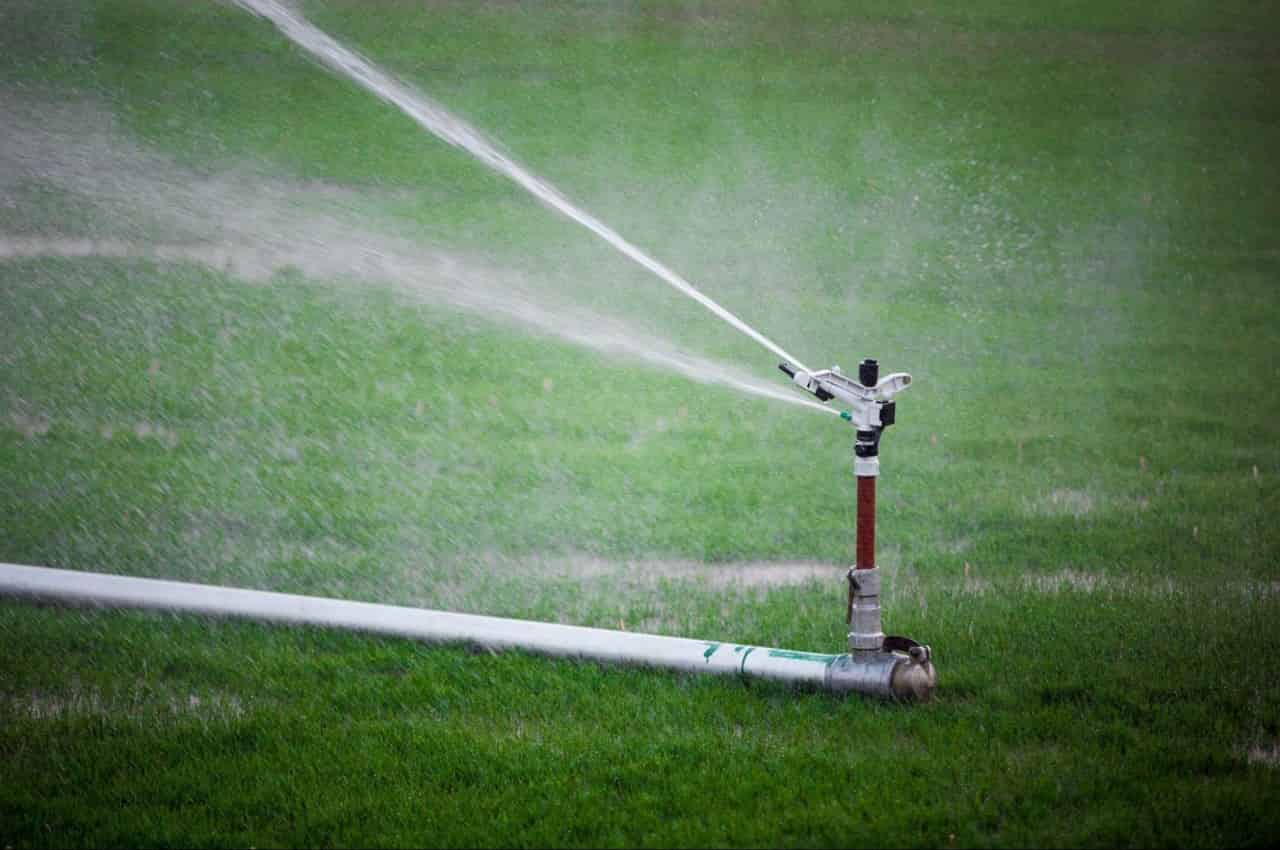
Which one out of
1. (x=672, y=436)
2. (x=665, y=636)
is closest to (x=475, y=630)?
(x=665, y=636)

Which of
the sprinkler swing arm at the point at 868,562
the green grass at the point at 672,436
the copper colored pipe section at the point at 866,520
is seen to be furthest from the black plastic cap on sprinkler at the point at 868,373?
the green grass at the point at 672,436

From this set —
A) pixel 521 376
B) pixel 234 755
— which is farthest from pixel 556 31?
pixel 234 755

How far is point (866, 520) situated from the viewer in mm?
4312

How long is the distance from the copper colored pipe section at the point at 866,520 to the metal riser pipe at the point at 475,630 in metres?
0.33

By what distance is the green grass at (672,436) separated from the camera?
3.99 metres

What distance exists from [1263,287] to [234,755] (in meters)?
8.83

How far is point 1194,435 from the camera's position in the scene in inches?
323

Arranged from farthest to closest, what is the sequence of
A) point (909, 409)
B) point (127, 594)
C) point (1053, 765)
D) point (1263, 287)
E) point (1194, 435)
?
point (1263, 287) < point (909, 409) < point (1194, 435) < point (127, 594) < point (1053, 765)

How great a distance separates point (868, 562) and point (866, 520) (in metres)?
0.13

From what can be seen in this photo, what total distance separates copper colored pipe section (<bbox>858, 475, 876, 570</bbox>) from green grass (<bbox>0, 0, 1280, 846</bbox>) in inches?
18.0

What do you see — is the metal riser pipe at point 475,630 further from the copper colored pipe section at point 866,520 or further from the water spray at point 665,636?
the copper colored pipe section at point 866,520

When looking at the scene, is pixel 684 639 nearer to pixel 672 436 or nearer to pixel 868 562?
pixel 868 562

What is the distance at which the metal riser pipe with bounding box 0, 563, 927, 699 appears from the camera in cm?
444

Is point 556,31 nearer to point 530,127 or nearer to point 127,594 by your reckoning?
point 530,127
